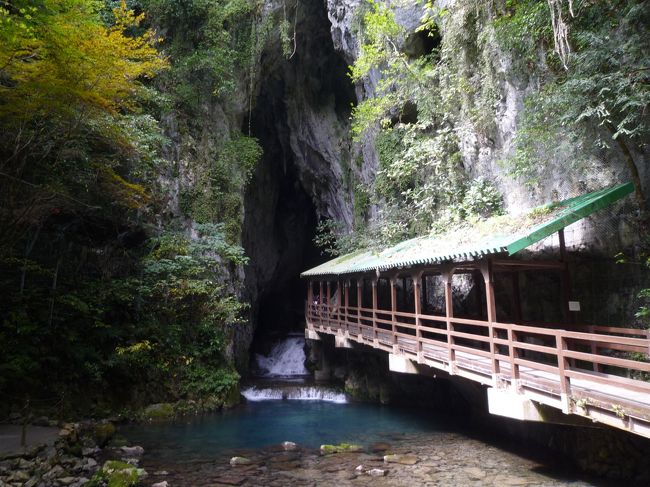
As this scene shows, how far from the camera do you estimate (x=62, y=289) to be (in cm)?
1260

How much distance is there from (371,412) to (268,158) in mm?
17859

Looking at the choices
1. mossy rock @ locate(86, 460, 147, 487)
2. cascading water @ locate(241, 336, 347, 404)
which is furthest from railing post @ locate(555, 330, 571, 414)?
cascading water @ locate(241, 336, 347, 404)

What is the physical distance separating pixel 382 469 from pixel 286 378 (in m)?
14.1

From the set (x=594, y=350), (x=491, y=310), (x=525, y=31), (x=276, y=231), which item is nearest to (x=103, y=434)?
(x=491, y=310)

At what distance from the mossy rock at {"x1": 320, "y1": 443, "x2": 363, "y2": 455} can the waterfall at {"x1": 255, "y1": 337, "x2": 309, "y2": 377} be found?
44.1 ft

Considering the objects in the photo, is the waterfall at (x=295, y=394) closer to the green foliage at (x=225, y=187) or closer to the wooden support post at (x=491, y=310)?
the green foliage at (x=225, y=187)

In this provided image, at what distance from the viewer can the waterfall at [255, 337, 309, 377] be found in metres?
23.8

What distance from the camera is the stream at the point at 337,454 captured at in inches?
313

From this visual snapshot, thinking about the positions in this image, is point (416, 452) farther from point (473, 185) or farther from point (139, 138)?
point (139, 138)

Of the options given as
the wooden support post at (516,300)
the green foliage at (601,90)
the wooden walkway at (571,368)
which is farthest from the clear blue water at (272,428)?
the green foliage at (601,90)

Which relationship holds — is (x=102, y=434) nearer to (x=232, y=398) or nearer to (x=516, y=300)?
(x=232, y=398)

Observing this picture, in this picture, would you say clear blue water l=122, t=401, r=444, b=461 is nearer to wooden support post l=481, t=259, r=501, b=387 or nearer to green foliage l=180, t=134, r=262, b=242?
wooden support post l=481, t=259, r=501, b=387

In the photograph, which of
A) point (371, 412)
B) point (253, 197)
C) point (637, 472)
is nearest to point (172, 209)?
point (253, 197)

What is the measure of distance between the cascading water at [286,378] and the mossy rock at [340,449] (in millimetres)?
6302
